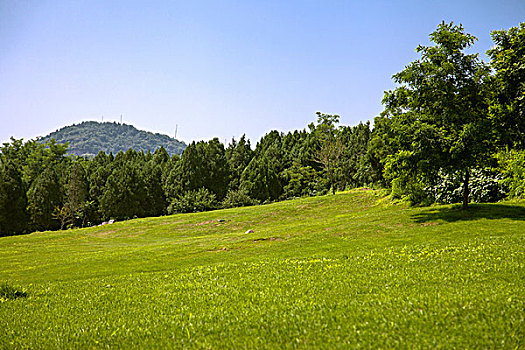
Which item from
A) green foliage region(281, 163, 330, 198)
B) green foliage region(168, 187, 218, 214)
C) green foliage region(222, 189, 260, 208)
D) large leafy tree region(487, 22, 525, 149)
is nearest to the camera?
large leafy tree region(487, 22, 525, 149)

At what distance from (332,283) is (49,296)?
1093cm

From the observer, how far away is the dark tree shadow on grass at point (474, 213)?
25109 mm

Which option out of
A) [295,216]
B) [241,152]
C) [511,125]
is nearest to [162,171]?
[241,152]

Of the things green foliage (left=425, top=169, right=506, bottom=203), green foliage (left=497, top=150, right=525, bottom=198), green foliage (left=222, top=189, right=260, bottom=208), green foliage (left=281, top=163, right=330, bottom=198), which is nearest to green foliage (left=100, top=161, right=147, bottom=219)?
green foliage (left=222, top=189, right=260, bottom=208)

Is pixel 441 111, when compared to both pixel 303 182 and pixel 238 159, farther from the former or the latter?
pixel 238 159

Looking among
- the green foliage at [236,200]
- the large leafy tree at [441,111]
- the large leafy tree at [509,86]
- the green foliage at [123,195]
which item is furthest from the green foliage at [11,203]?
the large leafy tree at [509,86]

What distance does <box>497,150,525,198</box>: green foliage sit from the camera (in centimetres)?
2697

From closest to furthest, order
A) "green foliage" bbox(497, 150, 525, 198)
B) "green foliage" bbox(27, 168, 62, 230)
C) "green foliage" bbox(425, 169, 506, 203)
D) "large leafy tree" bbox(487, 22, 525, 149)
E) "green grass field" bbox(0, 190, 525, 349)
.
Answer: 1. "green grass field" bbox(0, 190, 525, 349)
2. "large leafy tree" bbox(487, 22, 525, 149)
3. "green foliage" bbox(497, 150, 525, 198)
4. "green foliage" bbox(425, 169, 506, 203)
5. "green foliage" bbox(27, 168, 62, 230)

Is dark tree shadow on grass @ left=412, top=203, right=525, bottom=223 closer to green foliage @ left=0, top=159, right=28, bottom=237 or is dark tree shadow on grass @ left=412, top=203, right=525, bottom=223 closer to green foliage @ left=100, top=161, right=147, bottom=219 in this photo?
green foliage @ left=100, top=161, right=147, bottom=219

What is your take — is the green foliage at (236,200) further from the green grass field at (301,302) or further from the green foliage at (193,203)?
the green grass field at (301,302)

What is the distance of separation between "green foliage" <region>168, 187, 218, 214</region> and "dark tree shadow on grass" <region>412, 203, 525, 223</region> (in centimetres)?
5241

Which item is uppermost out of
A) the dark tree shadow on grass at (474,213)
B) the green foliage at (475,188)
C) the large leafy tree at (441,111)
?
the large leafy tree at (441,111)

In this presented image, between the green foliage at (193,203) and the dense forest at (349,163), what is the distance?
0.26 meters

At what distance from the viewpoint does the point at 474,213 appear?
2678 cm
